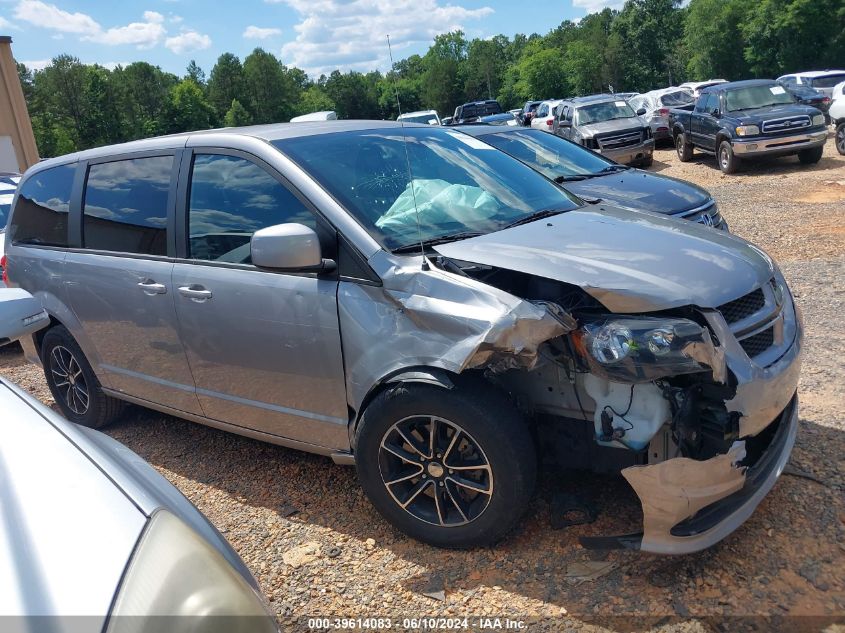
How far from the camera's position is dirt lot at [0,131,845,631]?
2.70 meters

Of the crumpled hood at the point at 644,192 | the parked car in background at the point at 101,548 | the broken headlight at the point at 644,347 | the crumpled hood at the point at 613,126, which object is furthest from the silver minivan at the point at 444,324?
the crumpled hood at the point at 613,126

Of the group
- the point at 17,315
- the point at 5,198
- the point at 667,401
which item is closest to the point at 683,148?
the point at 5,198

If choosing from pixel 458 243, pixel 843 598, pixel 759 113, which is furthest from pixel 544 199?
pixel 759 113

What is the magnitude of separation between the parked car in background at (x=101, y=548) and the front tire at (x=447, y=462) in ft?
3.91

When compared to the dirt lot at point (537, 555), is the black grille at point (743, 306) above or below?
above

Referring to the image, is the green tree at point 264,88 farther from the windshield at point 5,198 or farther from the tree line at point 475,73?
the windshield at point 5,198

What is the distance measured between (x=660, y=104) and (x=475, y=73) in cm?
5151

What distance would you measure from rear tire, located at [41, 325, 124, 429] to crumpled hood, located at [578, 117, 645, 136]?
44.9ft

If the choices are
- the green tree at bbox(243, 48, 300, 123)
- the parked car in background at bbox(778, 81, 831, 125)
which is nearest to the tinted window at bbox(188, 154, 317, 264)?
the parked car in background at bbox(778, 81, 831, 125)

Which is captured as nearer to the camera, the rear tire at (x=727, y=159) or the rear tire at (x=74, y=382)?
the rear tire at (x=74, y=382)

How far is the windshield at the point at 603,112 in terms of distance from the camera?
17016 millimetres

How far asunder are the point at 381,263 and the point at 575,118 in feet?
50.2

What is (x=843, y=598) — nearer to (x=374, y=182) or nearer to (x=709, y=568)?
(x=709, y=568)

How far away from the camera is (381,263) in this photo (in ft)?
10.3
